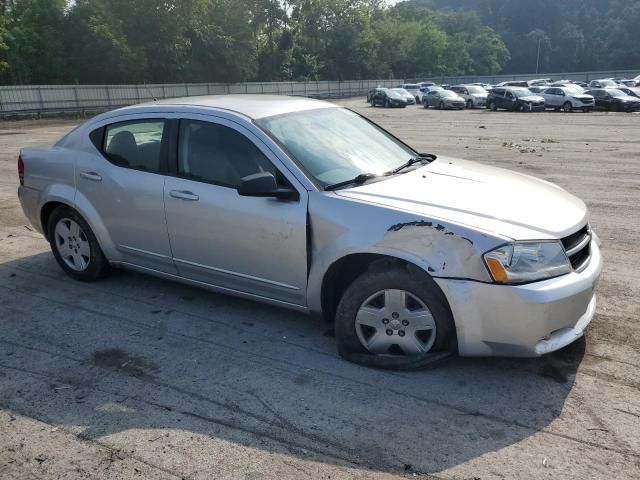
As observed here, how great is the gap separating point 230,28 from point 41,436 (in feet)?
189

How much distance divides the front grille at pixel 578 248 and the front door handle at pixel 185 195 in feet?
8.46

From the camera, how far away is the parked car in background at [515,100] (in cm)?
3284

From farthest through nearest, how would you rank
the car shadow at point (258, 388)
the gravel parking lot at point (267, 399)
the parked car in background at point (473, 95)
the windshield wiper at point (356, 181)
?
the parked car in background at point (473, 95) → the windshield wiper at point (356, 181) → the car shadow at point (258, 388) → the gravel parking lot at point (267, 399)

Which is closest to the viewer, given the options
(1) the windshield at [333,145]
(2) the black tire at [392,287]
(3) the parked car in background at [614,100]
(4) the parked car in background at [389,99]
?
(2) the black tire at [392,287]

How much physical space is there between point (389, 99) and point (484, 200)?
41.6 m

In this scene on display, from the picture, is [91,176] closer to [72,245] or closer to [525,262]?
[72,245]

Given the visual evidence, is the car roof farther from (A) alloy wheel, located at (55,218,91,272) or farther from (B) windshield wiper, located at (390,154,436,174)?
(A) alloy wheel, located at (55,218,91,272)

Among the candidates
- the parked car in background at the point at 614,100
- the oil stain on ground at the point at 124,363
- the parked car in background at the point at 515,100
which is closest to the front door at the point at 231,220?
the oil stain on ground at the point at 124,363

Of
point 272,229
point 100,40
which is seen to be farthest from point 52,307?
point 100,40

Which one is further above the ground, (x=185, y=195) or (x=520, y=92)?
(x=185, y=195)

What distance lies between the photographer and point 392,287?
3.54 metres

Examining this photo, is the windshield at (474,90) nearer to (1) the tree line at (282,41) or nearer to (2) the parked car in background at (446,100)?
(2) the parked car in background at (446,100)

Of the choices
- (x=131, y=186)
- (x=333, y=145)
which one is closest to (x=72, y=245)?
(x=131, y=186)

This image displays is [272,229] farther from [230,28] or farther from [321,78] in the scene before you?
[321,78]
